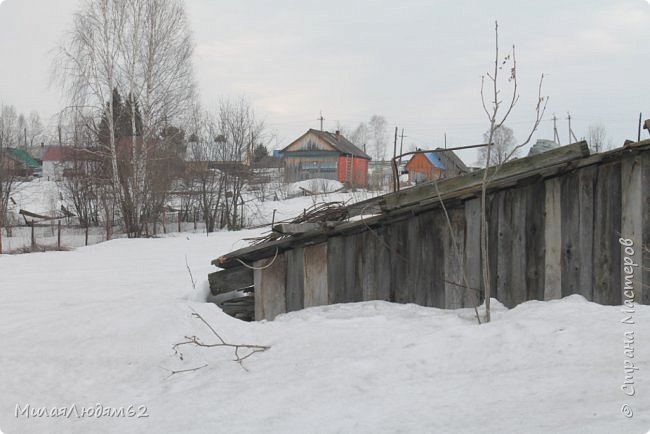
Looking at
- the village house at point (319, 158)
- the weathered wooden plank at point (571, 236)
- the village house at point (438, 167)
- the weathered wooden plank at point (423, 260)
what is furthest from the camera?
the village house at point (319, 158)

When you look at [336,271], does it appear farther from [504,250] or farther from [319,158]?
[319,158]

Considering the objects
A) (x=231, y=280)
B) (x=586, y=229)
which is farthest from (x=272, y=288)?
(x=586, y=229)

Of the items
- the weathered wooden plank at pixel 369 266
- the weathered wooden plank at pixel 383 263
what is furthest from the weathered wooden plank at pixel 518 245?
the weathered wooden plank at pixel 369 266

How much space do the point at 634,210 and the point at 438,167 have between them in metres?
40.9

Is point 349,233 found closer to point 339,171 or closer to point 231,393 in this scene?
point 231,393

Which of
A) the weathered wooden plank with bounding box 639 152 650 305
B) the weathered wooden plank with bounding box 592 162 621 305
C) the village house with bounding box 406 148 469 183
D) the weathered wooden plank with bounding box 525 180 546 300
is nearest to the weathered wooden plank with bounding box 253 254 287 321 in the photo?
the village house with bounding box 406 148 469 183

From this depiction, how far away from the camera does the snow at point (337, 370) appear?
3.00m

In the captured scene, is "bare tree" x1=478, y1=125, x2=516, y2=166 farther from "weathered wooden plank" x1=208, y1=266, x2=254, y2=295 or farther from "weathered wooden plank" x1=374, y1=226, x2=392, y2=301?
"weathered wooden plank" x1=208, y1=266, x2=254, y2=295

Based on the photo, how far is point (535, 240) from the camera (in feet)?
15.7

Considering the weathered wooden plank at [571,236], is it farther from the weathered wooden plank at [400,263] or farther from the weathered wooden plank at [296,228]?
the weathered wooden plank at [296,228]

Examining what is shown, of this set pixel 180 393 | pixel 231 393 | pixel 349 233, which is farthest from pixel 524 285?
pixel 180 393

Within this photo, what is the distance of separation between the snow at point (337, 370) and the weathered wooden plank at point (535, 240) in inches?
9.6

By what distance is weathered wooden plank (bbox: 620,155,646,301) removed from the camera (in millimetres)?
4414

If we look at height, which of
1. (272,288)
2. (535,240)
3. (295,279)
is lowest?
(272,288)
